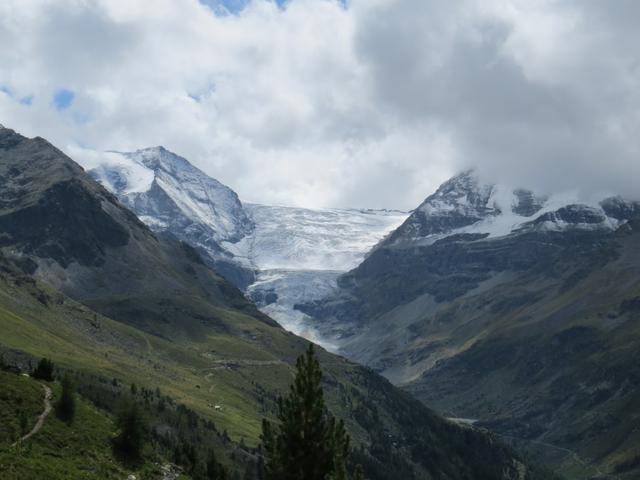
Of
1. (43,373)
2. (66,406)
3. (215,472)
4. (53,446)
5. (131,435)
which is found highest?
(43,373)

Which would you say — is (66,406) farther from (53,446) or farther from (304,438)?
(304,438)

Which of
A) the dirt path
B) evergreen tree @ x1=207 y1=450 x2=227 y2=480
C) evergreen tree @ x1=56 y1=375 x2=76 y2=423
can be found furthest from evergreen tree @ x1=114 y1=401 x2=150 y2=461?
evergreen tree @ x1=207 y1=450 x2=227 y2=480

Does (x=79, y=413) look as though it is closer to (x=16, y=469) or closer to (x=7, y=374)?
(x=7, y=374)

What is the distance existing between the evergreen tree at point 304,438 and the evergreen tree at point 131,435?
104 ft

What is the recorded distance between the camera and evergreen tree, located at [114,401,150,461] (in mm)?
98500

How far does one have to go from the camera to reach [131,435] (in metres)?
99.7

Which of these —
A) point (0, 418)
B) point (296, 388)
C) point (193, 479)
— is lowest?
point (193, 479)

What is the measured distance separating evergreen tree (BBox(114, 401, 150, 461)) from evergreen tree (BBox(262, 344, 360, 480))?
104 feet

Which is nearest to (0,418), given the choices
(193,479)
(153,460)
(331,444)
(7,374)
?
(7,374)

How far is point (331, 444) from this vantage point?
69375 mm

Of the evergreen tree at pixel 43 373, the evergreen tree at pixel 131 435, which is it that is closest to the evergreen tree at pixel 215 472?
the evergreen tree at pixel 131 435

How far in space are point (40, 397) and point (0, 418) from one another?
33.5ft

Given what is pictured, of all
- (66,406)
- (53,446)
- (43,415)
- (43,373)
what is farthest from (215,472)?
(53,446)

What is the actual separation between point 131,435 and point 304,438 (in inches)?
1401
